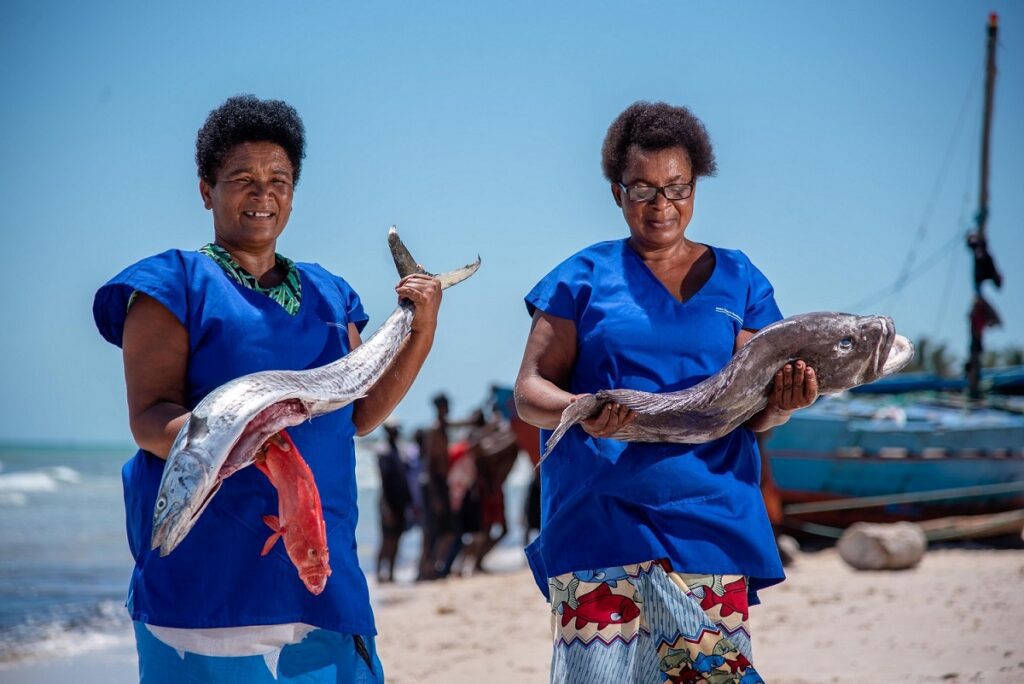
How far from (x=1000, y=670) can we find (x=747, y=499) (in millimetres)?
3145

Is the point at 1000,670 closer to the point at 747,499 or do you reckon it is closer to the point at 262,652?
the point at 747,499

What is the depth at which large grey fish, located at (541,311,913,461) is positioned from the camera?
3039mm

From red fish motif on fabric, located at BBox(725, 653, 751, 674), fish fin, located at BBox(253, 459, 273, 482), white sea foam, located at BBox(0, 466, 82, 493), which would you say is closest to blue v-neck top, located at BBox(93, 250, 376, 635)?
fish fin, located at BBox(253, 459, 273, 482)

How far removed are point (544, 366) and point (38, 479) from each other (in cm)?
Answer: 4112

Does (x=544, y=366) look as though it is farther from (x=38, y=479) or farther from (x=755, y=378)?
(x=38, y=479)

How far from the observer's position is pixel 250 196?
302 cm

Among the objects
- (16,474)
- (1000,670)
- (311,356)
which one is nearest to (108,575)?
(1000,670)

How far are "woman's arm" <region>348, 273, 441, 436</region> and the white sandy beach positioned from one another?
356 centimetres

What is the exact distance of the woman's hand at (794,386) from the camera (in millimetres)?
3128

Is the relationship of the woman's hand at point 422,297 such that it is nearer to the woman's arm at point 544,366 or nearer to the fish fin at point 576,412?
the woman's arm at point 544,366

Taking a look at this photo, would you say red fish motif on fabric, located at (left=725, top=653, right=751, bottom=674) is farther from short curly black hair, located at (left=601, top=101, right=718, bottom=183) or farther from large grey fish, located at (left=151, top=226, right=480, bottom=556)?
short curly black hair, located at (left=601, top=101, right=718, bottom=183)

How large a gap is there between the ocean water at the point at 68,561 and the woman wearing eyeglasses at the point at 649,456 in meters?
1.47

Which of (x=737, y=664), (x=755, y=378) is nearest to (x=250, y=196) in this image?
(x=755, y=378)

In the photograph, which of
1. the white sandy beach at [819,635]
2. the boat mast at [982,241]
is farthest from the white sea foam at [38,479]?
the boat mast at [982,241]
